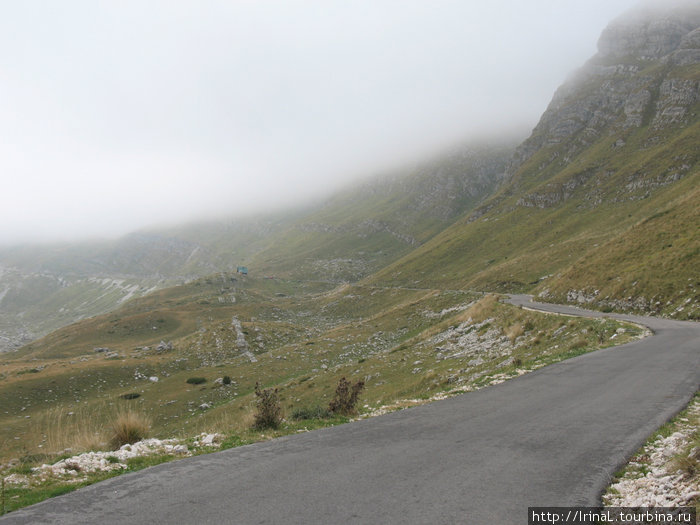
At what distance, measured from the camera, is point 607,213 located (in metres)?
101

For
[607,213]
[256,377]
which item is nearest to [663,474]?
[256,377]

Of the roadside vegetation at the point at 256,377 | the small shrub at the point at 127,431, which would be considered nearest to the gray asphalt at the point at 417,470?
the roadside vegetation at the point at 256,377

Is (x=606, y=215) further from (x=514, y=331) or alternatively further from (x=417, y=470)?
(x=417, y=470)

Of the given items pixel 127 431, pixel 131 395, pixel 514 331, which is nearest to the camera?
pixel 127 431

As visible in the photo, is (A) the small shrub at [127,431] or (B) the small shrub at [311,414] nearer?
(A) the small shrub at [127,431]

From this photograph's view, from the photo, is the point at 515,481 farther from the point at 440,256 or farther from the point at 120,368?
the point at 440,256

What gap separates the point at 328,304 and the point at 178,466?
4019 inches

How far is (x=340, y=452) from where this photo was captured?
9289mm

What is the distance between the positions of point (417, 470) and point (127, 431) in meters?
9.36

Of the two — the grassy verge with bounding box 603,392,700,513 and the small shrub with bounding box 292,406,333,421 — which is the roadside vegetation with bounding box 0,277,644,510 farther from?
the grassy verge with bounding box 603,392,700,513

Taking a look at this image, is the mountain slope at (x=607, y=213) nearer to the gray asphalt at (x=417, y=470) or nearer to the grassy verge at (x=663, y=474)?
the gray asphalt at (x=417, y=470)

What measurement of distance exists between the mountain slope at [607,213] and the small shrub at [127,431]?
119 feet

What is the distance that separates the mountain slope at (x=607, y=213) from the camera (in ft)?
120

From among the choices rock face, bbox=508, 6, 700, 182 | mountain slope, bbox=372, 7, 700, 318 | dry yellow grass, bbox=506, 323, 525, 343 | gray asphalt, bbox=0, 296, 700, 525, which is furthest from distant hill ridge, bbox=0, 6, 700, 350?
gray asphalt, bbox=0, 296, 700, 525
